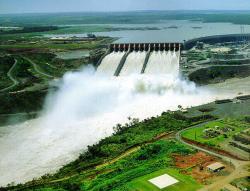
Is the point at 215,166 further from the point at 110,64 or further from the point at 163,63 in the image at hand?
the point at 110,64

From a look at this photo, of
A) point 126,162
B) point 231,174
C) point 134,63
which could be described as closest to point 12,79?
point 134,63

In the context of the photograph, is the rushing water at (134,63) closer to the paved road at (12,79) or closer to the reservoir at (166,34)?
the paved road at (12,79)

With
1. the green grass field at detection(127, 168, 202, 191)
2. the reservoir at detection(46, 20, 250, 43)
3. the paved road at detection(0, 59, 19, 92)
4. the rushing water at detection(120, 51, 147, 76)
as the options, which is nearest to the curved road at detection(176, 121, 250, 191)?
the green grass field at detection(127, 168, 202, 191)

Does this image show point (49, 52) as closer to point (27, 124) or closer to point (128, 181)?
point (27, 124)

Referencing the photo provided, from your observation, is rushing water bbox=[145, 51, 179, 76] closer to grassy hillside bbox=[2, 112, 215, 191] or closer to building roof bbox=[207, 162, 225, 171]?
grassy hillside bbox=[2, 112, 215, 191]

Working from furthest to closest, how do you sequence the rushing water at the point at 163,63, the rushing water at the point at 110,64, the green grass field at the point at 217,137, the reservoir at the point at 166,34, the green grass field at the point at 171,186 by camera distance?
the reservoir at the point at 166,34
the rushing water at the point at 110,64
the rushing water at the point at 163,63
the green grass field at the point at 217,137
the green grass field at the point at 171,186

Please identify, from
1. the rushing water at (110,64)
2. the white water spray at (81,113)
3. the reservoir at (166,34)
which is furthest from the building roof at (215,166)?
the reservoir at (166,34)
